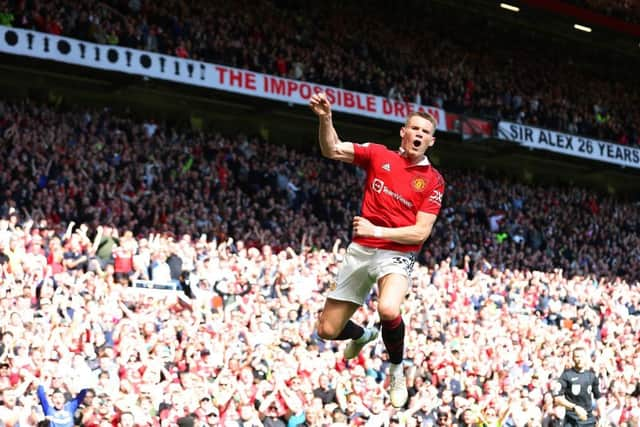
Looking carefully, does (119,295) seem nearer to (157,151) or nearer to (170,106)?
(157,151)

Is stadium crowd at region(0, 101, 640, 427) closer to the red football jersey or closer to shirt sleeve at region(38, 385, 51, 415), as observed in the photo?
shirt sleeve at region(38, 385, 51, 415)

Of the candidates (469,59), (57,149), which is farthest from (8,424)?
(469,59)

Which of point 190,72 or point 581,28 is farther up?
point 581,28

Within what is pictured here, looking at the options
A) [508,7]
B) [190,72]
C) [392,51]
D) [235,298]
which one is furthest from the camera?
[508,7]

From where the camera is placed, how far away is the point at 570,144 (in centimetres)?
3572

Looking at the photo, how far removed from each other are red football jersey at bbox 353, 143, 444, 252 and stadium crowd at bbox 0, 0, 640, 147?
1797cm

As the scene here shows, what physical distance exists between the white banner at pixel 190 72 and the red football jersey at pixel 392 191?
17.7 meters

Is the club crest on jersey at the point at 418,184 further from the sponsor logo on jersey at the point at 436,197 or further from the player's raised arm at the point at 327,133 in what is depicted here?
the player's raised arm at the point at 327,133

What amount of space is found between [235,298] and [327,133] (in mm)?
10985

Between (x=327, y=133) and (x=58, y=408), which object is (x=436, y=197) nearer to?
(x=327, y=133)

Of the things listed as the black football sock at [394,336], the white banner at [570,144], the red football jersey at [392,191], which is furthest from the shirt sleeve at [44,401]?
the white banner at [570,144]

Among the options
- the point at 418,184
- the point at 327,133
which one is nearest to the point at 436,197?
the point at 418,184

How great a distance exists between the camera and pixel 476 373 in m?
17.8

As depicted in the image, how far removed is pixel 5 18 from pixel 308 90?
30.2 ft
